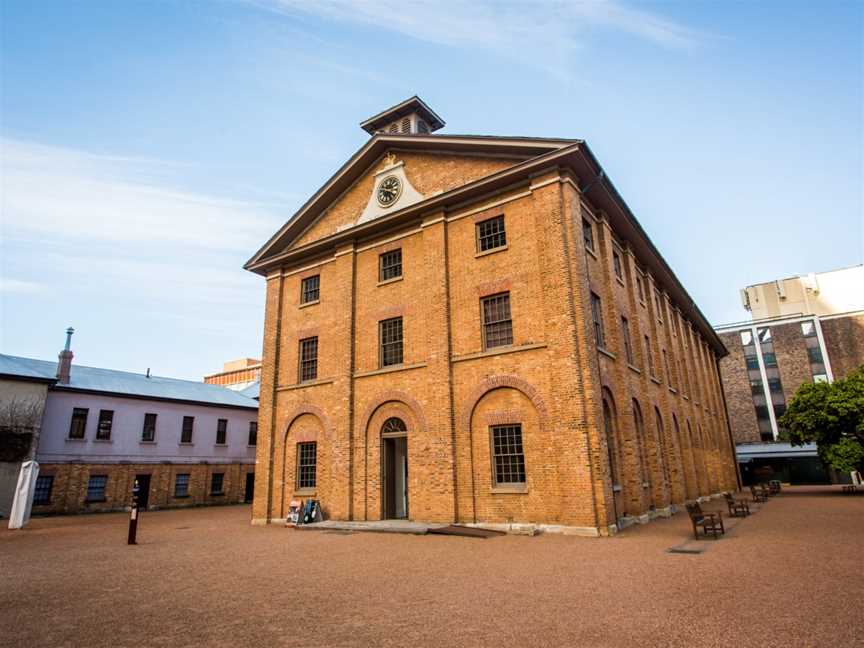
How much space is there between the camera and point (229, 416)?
119ft

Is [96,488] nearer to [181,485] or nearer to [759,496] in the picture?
[181,485]

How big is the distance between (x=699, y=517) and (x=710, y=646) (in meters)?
8.12

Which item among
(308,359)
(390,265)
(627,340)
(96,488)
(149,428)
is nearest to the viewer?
(627,340)

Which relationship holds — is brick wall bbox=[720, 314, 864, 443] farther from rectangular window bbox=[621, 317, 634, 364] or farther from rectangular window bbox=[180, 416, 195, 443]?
rectangular window bbox=[180, 416, 195, 443]

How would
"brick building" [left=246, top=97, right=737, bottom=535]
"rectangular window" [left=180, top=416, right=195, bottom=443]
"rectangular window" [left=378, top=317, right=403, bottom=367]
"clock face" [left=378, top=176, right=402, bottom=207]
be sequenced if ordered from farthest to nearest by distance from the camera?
"rectangular window" [left=180, top=416, right=195, bottom=443] < "clock face" [left=378, top=176, right=402, bottom=207] < "rectangular window" [left=378, top=317, right=403, bottom=367] < "brick building" [left=246, top=97, right=737, bottom=535]

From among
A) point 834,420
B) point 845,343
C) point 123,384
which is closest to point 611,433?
point 834,420

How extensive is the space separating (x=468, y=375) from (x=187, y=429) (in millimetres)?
25054

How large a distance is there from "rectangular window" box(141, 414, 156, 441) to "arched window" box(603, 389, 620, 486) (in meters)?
28.2

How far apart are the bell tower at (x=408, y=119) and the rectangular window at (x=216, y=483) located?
2509 centimetres

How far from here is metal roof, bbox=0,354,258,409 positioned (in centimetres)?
2759

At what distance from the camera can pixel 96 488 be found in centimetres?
2872

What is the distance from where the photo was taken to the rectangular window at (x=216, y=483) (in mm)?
33912

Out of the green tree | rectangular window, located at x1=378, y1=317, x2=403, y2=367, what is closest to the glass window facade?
the green tree

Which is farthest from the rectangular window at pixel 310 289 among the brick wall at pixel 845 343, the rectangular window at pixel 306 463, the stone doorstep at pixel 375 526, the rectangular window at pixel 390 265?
the brick wall at pixel 845 343
